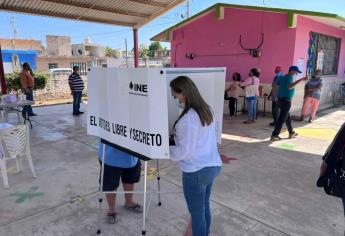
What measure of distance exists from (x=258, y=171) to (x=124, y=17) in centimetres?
665

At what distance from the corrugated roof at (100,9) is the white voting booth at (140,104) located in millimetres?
5692

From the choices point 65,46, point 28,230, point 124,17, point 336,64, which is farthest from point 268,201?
point 65,46

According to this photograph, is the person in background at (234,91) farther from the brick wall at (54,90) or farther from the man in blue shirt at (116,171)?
the brick wall at (54,90)

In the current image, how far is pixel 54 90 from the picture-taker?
594 inches

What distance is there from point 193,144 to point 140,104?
51 cm

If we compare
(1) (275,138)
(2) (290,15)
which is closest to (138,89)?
(1) (275,138)

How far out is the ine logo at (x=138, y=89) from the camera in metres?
2.04

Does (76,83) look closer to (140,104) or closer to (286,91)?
(286,91)

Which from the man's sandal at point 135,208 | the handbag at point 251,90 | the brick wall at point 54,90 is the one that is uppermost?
the handbag at point 251,90

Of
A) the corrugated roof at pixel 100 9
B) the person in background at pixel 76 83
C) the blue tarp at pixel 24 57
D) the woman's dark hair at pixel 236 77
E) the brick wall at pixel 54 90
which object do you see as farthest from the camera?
the blue tarp at pixel 24 57

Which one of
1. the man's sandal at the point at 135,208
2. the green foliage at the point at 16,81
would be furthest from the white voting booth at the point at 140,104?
the green foliage at the point at 16,81

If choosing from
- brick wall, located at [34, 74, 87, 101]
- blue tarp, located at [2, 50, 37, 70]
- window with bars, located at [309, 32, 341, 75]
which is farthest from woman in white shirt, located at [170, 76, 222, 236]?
blue tarp, located at [2, 50, 37, 70]

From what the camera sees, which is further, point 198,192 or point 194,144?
point 198,192

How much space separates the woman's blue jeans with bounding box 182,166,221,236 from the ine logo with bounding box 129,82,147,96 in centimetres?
70
